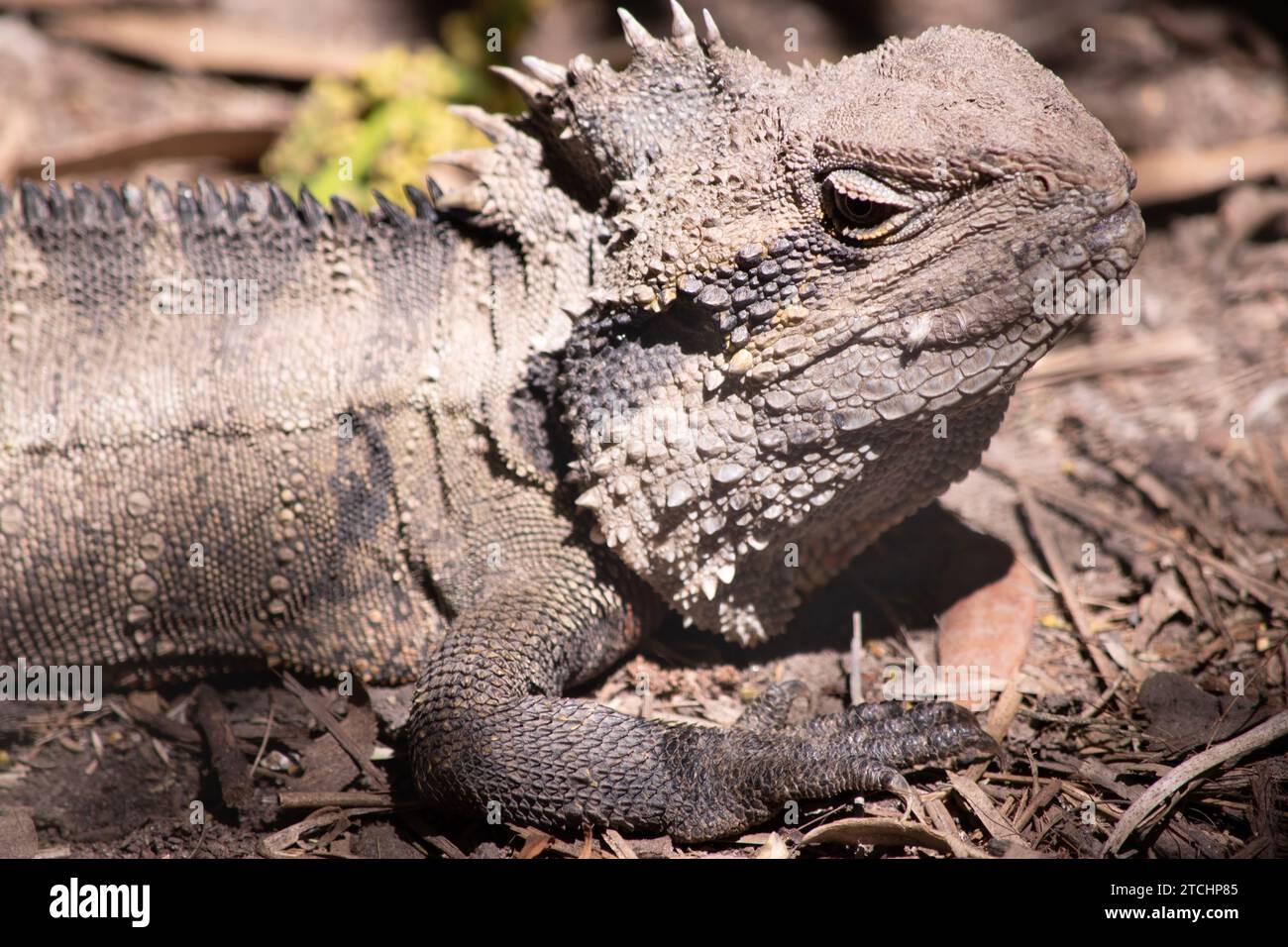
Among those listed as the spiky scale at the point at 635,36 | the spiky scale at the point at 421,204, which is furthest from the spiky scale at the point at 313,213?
the spiky scale at the point at 635,36

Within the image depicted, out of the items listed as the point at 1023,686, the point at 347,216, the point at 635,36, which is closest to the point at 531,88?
the point at 635,36

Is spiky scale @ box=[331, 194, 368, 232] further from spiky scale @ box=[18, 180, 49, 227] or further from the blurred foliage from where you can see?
the blurred foliage

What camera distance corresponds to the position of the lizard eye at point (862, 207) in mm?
3322

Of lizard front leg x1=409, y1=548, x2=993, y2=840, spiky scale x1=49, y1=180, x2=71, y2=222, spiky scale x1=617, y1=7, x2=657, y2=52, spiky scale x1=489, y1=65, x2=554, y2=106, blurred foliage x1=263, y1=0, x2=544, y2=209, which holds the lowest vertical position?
lizard front leg x1=409, y1=548, x2=993, y2=840

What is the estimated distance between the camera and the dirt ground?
3625 mm

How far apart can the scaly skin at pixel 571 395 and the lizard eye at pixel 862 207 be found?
1 cm

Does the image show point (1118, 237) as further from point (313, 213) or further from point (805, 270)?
point (313, 213)

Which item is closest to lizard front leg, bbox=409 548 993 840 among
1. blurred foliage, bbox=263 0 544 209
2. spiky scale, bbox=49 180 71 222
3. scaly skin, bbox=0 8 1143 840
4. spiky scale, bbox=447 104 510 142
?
scaly skin, bbox=0 8 1143 840

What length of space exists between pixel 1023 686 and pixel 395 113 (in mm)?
→ 5220

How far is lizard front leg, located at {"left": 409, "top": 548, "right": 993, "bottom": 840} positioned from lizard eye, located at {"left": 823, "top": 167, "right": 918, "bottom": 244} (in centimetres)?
167

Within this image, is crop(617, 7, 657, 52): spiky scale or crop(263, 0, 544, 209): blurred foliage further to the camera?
crop(263, 0, 544, 209): blurred foliage

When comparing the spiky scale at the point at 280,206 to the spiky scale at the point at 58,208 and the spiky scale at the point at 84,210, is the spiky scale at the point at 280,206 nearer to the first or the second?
the spiky scale at the point at 84,210

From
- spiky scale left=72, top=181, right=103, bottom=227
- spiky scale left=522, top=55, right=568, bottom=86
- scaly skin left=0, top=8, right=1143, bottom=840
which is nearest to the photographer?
scaly skin left=0, top=8, right=1143, bottom=840
